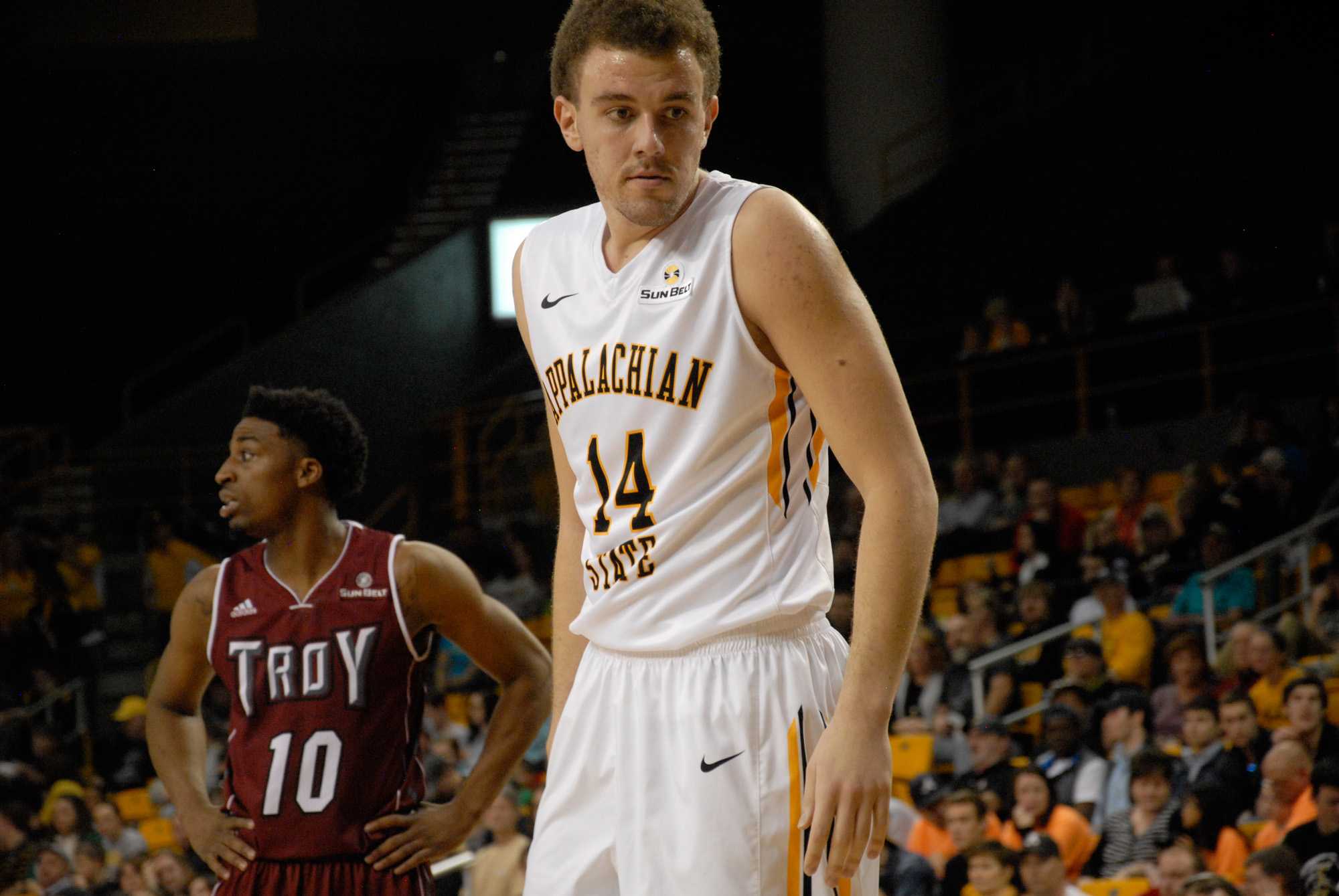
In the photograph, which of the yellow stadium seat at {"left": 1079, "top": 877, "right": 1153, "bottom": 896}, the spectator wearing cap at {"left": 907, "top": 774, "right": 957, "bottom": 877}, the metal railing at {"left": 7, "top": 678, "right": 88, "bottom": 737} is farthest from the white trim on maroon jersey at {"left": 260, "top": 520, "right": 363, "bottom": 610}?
the metal railing at {"left": 7, "top": 678, "right": 88, "bottom": 737}

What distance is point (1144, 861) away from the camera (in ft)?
23.9

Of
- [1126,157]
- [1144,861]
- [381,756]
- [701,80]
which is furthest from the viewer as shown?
[1126,157]

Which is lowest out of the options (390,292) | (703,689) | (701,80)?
(703,689)

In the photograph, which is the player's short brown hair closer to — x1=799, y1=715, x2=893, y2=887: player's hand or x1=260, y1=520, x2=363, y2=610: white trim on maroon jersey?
x1=799, y1=715, x2=893, y2=887: player's hand

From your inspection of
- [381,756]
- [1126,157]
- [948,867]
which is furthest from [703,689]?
[1126,157]

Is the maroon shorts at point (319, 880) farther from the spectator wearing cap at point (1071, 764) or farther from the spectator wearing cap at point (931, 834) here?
the spectator wearing cap at point (1071, 764)

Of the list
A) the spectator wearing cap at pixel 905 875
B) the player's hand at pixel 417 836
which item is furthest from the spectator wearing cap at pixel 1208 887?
the player's hand at pixel 417 836

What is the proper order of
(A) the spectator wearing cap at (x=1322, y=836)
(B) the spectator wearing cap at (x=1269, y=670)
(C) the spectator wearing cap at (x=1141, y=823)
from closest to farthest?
(A) the spectator wearing cap at (x=1322, y=836) < (C) the spectator wearing cap at (x=1141, y=823) < (B) the spectator wearing cap at (x=1269, y=670)

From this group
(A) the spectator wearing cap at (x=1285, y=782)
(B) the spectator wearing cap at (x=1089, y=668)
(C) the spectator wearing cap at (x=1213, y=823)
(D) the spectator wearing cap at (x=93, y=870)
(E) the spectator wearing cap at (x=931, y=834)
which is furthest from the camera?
(D) the spectator wearing cap at (x=93, y=870)

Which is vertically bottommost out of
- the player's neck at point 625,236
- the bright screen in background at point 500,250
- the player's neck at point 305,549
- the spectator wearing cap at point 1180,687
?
the spectator wearing cap at point 1180,687

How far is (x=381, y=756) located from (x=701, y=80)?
2029 mm

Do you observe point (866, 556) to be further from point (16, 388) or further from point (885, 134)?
point (16, 388)

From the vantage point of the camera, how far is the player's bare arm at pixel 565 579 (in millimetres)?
2777

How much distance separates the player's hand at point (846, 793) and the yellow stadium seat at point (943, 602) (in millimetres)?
10233
